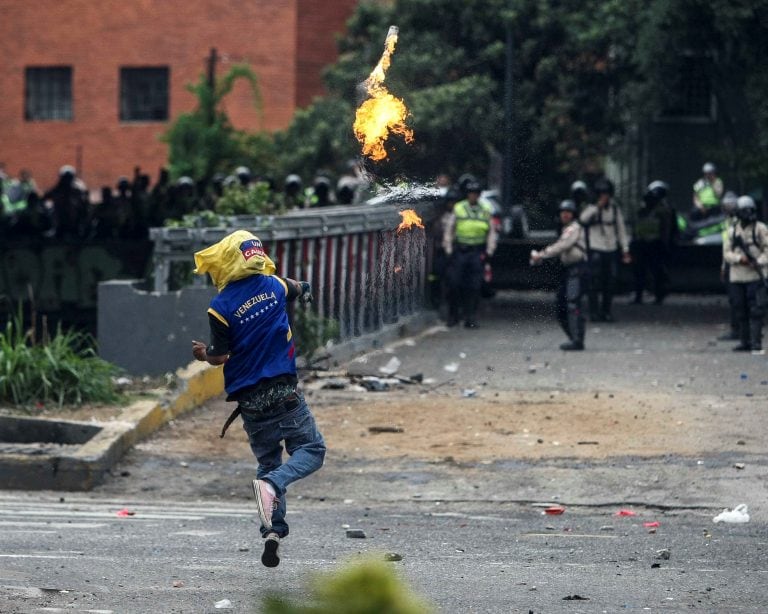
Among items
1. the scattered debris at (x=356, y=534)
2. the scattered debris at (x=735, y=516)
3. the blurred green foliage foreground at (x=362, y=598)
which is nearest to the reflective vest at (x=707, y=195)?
the scattered debris at (x=735, y=516)

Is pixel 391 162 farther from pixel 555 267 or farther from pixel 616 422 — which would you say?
pixel 555 267

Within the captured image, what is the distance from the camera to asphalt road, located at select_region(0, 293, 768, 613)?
22.5ft

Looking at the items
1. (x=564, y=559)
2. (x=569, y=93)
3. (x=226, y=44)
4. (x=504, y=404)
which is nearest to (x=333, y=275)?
(x=504, y=404)

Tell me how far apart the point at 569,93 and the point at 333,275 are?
11.8 meters

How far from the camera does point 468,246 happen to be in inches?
775

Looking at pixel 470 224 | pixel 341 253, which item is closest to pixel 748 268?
pixel 470 224

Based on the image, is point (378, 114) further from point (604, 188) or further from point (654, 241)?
point (654, 241)

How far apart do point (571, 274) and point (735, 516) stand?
29.2 ft

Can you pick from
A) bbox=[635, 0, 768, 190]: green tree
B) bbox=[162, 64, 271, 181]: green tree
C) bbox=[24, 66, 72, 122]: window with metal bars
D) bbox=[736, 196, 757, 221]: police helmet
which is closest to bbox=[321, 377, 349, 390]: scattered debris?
bbox=[736, 196, 757, 221]: police helmet

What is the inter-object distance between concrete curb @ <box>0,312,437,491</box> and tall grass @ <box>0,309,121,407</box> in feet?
1.46

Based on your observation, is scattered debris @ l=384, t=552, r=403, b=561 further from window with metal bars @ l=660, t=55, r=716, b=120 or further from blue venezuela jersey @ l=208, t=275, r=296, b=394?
window with metal bars @ l=660, t=55, r=716, b=120

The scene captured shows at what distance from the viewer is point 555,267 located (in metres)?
17.7

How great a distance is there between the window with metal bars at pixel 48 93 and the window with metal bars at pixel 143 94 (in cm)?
142

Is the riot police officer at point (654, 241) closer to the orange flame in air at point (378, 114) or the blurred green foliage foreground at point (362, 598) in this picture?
the orange flame in air at point (378, 114)
